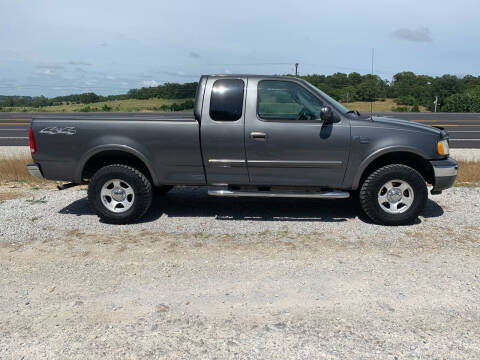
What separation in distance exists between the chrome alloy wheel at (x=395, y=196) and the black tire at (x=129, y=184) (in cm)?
314

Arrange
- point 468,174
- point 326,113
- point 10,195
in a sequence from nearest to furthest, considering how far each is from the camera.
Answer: point 326,113
point 10,195
point 468,174

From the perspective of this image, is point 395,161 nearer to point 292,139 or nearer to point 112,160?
point 292,139

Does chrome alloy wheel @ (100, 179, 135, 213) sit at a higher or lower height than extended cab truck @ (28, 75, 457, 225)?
lower

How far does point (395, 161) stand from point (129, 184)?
3669 mm

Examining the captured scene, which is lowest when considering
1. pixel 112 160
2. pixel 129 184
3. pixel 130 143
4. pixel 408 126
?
pixel 129 184

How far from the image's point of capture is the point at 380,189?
5.39 metres

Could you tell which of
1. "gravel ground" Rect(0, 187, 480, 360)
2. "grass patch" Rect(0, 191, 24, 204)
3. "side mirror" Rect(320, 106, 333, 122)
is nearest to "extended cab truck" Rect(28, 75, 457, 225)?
"side mirror" Rect(320, 106, 333, 122)

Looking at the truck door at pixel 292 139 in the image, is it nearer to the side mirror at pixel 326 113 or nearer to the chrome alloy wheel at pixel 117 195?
the side mirror at pixel 326 113

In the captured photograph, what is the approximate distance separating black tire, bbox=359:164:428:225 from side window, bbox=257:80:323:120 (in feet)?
3.71

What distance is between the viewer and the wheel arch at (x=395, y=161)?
5.28m

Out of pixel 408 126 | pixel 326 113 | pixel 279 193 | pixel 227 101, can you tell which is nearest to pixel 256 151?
pixel 279 193

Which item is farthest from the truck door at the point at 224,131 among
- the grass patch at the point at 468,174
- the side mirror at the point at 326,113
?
the grass patch at the point at 468,174

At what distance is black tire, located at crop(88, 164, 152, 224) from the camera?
5517mm

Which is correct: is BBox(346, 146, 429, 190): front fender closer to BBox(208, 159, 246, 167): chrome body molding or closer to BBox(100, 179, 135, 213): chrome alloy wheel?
BBox(208, 159, 246, 167): chrome body molding
